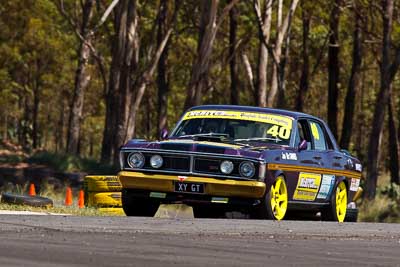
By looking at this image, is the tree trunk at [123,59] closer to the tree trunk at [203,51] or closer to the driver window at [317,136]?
the tree trunk at [203,51]

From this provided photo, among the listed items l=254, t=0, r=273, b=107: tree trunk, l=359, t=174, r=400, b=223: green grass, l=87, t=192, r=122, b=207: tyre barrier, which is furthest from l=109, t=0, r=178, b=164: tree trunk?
l=87, t=192, r=122, b=207: tyre barrier

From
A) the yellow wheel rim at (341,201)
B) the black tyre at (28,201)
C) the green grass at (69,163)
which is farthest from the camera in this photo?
the green grass at (69,163)

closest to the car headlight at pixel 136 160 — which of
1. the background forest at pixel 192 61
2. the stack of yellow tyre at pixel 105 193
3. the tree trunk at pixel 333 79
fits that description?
the stack of yellow tyre at pixel 105 193

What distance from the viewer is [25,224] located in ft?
39.1

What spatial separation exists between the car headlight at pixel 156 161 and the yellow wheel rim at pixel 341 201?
3.21 m

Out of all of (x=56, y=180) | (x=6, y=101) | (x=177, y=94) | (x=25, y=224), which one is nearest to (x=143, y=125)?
Answer: (x=177, y=94)

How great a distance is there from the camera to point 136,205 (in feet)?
51.0

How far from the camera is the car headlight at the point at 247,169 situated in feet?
48.4

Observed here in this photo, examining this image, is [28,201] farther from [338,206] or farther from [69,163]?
[69,163]

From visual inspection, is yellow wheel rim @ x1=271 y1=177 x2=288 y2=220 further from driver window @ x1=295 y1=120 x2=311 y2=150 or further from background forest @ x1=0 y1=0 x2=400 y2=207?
background forest @ x1=0 y1=0 x2=400 y2=207

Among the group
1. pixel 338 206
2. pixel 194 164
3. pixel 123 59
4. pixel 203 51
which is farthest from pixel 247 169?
pixel 123 59

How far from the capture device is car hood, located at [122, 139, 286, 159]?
14.8 metres

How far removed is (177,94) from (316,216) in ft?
180

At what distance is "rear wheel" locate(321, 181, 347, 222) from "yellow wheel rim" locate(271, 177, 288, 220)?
1.38 metres
